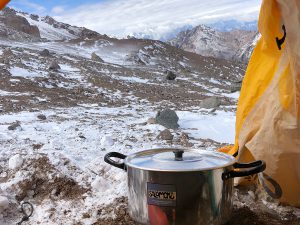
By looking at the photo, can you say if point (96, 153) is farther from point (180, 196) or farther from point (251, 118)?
point (180, 196)

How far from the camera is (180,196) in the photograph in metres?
1.58

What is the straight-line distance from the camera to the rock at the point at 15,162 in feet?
9.18

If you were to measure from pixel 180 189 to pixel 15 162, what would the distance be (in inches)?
63.7

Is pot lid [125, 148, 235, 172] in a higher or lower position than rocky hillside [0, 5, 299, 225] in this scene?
higher

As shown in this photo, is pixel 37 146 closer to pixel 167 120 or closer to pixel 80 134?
pixel 80 134

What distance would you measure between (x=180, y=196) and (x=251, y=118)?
0.99 metres

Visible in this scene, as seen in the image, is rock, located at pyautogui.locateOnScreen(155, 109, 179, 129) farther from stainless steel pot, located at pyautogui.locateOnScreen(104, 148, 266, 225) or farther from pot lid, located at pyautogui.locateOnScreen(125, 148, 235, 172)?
stainless steel pot, located at pyautogui.locateOnScreen(104, 148, 266, 225)

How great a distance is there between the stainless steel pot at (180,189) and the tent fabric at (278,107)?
0.44m

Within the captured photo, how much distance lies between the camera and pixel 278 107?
7.08ft

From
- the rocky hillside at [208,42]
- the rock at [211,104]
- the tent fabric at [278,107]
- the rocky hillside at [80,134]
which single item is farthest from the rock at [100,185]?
the rocky hillside at [208,42]

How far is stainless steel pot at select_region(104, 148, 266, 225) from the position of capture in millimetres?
1580

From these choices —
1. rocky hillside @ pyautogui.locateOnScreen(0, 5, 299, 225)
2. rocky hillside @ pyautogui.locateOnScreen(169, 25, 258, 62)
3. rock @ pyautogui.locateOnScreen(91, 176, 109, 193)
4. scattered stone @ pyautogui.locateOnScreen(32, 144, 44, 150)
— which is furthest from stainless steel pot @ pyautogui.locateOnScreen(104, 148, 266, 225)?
rocky hillside @ pyautogui.locateOnScreen(169, 25, 258, 62)

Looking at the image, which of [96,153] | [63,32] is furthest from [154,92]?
[63,32]

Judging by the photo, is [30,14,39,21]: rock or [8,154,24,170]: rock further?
[30,14,39,21]: rock
